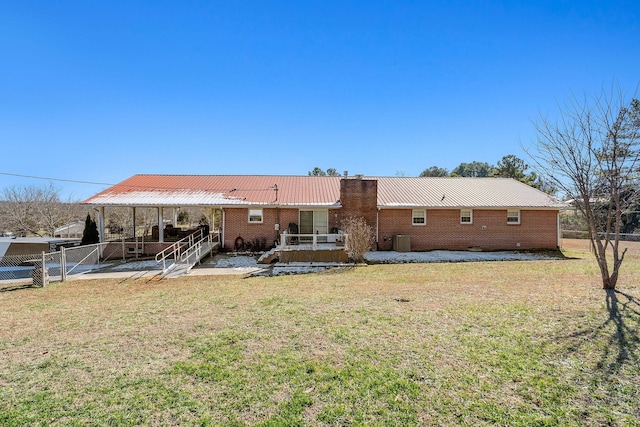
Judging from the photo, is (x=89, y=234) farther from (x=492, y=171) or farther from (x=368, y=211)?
(x=492, y=171)

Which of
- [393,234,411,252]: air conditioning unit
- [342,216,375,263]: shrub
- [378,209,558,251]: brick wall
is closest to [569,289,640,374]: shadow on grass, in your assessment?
[342,216,375,263]: shrub

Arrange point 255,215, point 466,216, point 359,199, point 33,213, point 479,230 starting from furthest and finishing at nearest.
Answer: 1. point 33,213
2. point 466,216
3. point 479,230
4. point 255,215
5. point 359,199

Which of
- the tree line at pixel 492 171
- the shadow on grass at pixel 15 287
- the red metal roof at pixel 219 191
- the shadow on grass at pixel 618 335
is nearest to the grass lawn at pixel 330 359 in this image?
the shadow on grass at pixel 618 335

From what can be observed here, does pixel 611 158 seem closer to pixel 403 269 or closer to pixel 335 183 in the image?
pixel 403 269

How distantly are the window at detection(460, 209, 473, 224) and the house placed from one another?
59 millimetres

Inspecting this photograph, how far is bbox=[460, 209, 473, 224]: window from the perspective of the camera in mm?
18125

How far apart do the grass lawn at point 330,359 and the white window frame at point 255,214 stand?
923 cm

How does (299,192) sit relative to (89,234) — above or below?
above

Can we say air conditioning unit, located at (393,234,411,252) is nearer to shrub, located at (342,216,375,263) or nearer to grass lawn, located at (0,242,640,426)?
shrub, located at (342,216,375,263)

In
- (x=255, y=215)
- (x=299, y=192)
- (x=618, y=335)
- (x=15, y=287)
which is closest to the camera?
(x=618, y=335)

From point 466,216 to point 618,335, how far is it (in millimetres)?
13849

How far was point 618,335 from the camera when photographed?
16.4 feet

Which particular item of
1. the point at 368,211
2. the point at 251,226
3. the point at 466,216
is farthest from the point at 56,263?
the point at 466,216

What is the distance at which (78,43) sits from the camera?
1234cm
